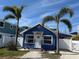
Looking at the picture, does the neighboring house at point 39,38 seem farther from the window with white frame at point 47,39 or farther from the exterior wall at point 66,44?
the exterior wall at point 66,44

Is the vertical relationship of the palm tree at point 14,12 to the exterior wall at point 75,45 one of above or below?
above

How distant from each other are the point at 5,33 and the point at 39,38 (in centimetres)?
743

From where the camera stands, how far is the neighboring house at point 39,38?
3459 centimetres

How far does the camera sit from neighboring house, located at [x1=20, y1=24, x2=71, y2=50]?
113ft

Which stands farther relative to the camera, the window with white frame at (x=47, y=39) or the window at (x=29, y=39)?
the window at (x=29, y=39)

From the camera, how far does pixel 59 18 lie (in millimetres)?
27328

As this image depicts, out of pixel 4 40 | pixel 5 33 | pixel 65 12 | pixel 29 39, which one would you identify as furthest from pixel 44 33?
pixel 65 12

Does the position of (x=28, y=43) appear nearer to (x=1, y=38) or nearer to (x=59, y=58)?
(x=1, y=38)

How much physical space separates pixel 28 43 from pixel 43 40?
7.76 feet

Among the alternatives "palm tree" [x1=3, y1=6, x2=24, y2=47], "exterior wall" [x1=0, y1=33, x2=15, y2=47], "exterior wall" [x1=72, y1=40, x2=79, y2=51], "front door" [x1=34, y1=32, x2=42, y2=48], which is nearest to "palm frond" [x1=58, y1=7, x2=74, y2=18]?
"palm tree" [x1=3, y1=6, x2=24, y2=47]

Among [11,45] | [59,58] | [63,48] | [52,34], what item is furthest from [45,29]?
[59,58]

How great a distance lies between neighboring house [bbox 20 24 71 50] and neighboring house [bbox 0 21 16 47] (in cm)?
429

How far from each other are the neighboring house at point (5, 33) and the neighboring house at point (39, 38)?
4294 mm

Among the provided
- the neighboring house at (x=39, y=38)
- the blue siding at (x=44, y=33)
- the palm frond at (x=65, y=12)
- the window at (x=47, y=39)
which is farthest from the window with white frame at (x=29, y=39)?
the palm frond at (x=65, y=12)
